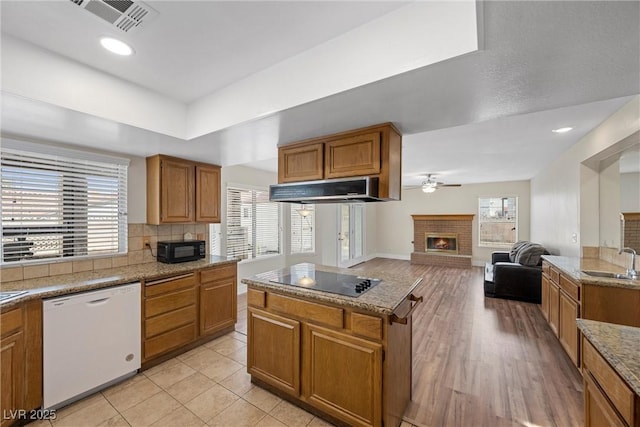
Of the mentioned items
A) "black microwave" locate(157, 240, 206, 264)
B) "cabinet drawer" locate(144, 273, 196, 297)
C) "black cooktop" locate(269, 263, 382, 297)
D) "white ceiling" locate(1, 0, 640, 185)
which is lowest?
"cabinet drawer" locate(144, 273, 196, 297)

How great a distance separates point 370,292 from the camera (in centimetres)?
187

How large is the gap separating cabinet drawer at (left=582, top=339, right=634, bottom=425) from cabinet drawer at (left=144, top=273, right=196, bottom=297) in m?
3.17

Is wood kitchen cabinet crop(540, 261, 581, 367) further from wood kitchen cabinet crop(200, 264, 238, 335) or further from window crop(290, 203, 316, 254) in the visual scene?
window crop(290, 203, 316, 254)

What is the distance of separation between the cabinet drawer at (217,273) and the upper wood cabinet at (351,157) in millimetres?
1400

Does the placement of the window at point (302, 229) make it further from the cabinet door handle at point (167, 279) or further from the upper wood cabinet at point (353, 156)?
the upper wood cabinet at point (353, 156)

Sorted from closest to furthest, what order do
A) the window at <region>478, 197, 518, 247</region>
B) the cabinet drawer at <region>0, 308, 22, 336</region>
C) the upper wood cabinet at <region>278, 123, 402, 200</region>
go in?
1. the cabinet drawer at <region>0, 308, 22, 336</region>
2. the upper wood cabinet at <region>278, 123, 402, 200</region>
3. the window at <region>478, 197, 518, 247</region>

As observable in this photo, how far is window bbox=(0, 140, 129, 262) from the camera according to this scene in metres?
2.30

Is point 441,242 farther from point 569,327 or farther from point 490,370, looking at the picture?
point 490,370

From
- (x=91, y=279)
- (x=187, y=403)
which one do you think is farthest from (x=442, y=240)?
(x=91, y=279)

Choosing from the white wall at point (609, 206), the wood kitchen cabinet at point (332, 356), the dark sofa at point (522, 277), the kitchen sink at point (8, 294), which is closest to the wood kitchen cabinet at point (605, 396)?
the wood kitchen cabinet at point (332, 356)

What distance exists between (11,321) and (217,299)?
1.66 meters

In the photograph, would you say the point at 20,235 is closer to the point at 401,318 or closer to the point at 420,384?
the point at 401,318

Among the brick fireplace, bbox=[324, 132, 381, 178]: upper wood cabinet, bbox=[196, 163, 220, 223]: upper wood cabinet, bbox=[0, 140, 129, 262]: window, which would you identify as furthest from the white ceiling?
the brick fireplace

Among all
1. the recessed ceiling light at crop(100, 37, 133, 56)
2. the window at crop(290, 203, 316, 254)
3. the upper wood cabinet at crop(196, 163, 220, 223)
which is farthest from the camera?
the window at crop(290, 203, 316, 254)
